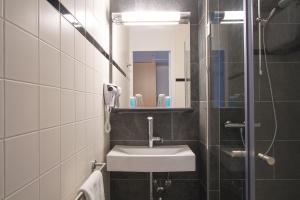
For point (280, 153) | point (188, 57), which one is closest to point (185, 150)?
point (280, 153)

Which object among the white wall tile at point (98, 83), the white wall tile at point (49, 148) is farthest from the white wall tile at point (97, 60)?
the white wall tile at point (49, 148)

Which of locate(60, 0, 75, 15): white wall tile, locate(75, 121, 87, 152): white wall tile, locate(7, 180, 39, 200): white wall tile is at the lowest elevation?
locate(7, 180, 39, 200): white wall tile

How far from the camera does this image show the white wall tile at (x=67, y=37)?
3.53ft

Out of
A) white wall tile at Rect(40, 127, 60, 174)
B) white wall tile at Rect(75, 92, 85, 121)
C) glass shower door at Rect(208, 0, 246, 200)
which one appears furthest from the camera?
glass shower door at Rect(208, 0, 246, 200)

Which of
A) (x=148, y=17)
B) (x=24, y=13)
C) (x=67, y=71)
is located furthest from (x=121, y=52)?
(x=24, y=13)

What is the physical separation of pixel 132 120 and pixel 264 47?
124 cm

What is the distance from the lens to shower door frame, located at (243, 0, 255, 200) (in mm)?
1261

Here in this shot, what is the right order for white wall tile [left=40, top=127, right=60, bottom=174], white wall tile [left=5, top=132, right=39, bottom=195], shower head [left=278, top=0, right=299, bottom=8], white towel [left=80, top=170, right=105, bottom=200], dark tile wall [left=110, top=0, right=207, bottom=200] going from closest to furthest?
white wall tile [left=5, top=132, right=39, bottom=195] → white wall tile [left=40, top=127, right=60, bottom=174] → white towel [left=80, top=170, right=105, bottom=200] → shower head [left=278, top=0, right=299, bottom=8] → dark tile wall [left=110, top=0, right=207, bottom=200]

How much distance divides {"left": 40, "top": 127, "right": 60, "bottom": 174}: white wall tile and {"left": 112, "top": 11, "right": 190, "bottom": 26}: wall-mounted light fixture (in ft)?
4.97

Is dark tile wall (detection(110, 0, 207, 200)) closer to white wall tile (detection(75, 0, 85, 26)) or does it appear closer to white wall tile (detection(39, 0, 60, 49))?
white wall tile (detection(75, 0, 85, 26))

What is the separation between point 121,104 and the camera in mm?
2209

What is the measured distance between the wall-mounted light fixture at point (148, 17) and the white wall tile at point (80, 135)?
Result: 1.23m

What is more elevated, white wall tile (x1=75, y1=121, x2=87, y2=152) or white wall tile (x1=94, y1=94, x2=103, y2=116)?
white wall tile (x1=94, y1=94, x2=103, y2=116)

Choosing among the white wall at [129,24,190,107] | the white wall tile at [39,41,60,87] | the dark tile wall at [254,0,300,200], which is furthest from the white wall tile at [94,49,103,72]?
the dark tile wall at [254,0,300,200]
